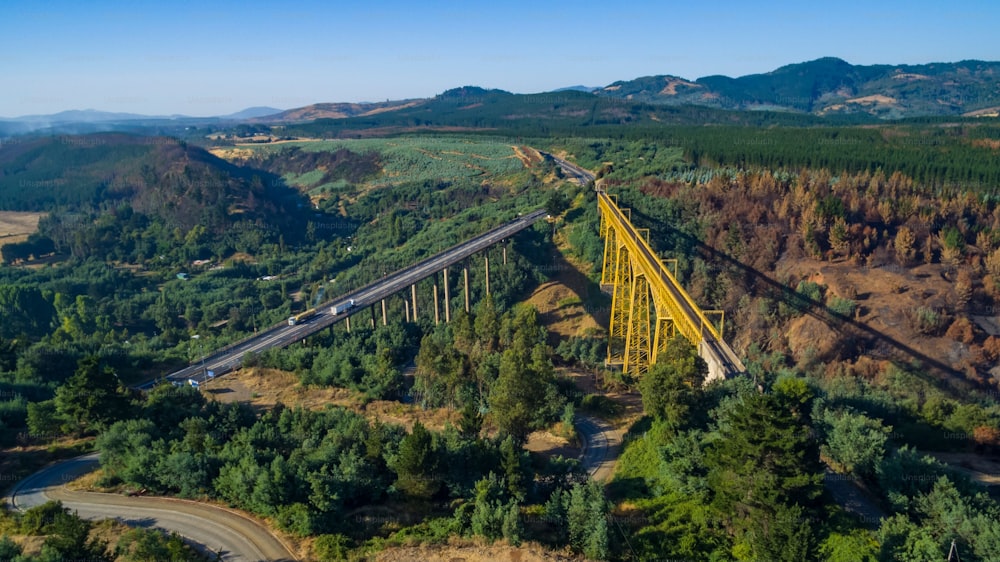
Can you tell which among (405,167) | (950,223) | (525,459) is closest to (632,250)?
(525,459)

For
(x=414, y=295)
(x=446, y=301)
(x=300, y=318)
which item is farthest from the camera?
(x=446, y=301)

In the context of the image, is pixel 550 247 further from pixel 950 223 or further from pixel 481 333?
pixel 950 223

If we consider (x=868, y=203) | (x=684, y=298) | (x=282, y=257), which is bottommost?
(x=282, y=257)

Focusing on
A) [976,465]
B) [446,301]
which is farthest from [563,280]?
[976,465]

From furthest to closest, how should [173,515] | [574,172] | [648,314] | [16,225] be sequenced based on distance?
[16,225] < [574,172] < [648,314] < [173,515]

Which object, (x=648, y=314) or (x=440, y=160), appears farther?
(x=440, y=160)

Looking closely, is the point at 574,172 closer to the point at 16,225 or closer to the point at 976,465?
the point at 976,465

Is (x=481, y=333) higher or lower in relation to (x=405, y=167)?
lower
